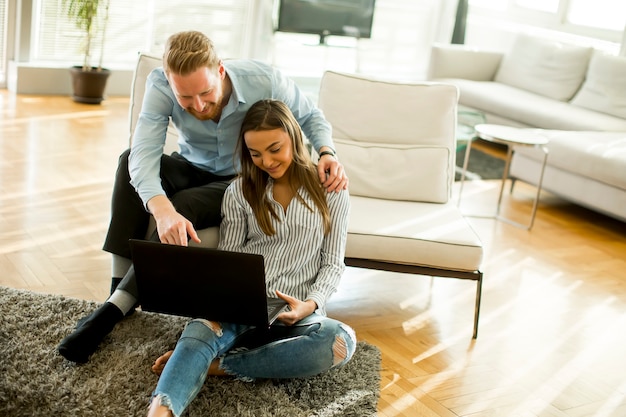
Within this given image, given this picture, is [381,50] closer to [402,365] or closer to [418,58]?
[418,58]

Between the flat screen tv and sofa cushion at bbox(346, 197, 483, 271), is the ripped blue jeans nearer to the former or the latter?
sofa cushion at bbox(346, 197, 483, 271)

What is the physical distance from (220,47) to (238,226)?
4.74m

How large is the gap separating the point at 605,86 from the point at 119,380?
15.2 ft

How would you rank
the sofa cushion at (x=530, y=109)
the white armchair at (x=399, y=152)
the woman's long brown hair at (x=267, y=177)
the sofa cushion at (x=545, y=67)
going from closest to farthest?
1. the woman's long brown hair at (x=267, y=177)
2. the white armchair at (x=399, y=152)
3. the sofa cushion at (x=530, y=109)
4. the sofa cushion at (x=545, y=67)

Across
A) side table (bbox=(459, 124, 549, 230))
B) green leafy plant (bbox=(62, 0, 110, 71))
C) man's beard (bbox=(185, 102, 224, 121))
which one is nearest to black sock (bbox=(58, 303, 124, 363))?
man's beard (bbox=(185, 102, 224, 121))

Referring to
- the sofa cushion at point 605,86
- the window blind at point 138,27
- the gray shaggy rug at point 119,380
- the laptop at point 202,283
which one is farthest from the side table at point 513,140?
the window blind at point 138,27

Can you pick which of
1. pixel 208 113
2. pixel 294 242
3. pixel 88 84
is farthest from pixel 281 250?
pixel 88 84

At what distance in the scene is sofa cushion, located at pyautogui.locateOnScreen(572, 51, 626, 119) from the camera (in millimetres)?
5609

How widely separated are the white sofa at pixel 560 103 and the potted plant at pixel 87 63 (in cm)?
271

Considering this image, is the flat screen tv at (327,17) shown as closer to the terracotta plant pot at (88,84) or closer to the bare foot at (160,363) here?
the terracotta plant pot at (88,84)

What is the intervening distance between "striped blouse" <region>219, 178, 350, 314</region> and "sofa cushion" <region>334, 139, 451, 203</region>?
689 mm

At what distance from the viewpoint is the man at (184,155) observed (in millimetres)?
2248

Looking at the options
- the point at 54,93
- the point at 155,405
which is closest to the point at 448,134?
the point at 155,405

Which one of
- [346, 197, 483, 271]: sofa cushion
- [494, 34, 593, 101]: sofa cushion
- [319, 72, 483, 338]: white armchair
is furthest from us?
[494, 34, 593, 101]: sofa cushion
